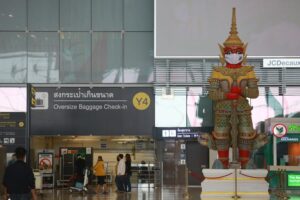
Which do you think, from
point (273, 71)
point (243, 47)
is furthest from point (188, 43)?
point (243, 47)

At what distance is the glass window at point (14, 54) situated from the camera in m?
33.0

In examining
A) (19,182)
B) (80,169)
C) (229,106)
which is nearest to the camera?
(19,182)

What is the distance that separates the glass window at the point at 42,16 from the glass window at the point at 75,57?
0.75 meters

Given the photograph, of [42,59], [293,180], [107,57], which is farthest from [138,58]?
[293,180]

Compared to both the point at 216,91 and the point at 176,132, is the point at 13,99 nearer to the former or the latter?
the point at 176,132

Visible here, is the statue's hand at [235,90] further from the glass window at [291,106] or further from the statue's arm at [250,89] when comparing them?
the glass window at [291,106]

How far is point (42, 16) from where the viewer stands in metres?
33.1

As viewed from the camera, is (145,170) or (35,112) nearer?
(35,112)

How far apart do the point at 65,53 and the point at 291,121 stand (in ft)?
38.1

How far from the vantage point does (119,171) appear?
27.3 meters

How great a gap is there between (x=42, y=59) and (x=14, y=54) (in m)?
1.41

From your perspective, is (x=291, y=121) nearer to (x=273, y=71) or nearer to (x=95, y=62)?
(x=273, y=71)

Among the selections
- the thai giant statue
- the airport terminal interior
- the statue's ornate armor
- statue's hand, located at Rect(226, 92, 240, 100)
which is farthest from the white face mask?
the airport terminal interior

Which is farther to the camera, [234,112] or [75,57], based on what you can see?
[75,57]
